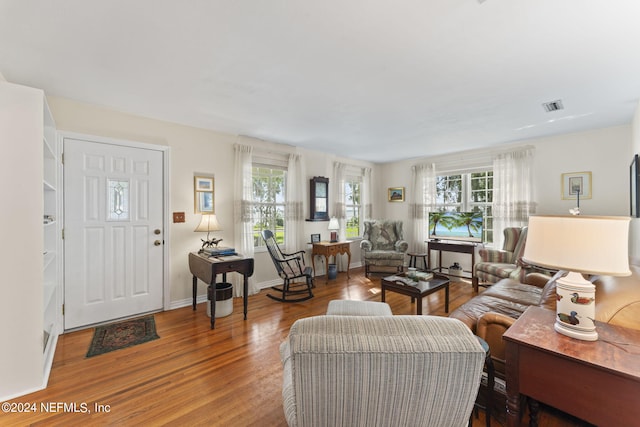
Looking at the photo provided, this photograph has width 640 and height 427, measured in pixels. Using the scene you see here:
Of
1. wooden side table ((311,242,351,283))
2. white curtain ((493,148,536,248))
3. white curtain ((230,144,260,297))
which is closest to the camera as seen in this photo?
white curtain ((230,144,260,297))

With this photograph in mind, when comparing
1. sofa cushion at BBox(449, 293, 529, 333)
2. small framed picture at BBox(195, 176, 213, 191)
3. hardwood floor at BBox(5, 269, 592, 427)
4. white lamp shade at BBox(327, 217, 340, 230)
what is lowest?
hardwood floor at BBox(5, 269, 592, 427)

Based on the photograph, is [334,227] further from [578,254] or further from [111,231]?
[578,254]

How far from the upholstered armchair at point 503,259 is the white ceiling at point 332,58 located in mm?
1653

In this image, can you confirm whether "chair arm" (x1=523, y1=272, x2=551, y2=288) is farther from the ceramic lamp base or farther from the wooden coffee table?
the ceramic lamp base

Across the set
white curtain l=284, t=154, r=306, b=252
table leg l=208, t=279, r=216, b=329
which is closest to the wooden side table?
white curtain l=284, t=154, r=306, b=252

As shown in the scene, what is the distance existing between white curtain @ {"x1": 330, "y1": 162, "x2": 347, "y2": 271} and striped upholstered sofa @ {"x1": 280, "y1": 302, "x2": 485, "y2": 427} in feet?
13.9

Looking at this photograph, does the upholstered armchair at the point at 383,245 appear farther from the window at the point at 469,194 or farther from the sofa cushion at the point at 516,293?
the sofa cushion at the point at 516,293

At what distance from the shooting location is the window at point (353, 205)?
219 inches

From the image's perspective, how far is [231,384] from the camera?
1906 mm

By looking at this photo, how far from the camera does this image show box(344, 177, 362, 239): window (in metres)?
5.57

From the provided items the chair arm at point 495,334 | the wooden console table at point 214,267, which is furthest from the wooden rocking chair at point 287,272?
the chair arm at point 495,334

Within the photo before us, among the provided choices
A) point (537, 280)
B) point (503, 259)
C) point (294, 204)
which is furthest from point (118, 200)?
point (503, 259)

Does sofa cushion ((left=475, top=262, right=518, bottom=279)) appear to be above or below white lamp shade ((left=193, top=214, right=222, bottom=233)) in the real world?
below

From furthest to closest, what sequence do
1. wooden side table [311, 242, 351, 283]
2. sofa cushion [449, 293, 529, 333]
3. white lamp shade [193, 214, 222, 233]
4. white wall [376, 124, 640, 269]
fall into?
wooden side table [311, 242, 351, 283], white wall [376, 124, 640, 269], white lamp shade [193, 214, 222, 233], sofa cushion [449, 293, 529, 333]
